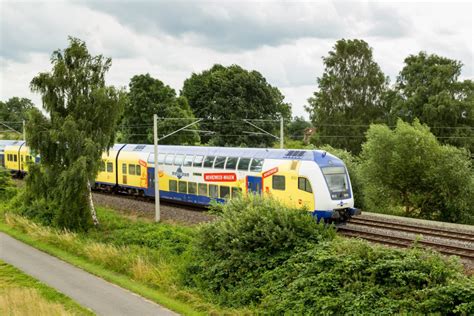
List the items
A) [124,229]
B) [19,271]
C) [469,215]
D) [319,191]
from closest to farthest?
[19,271] → [319,191] → [124,229] → [469,215]

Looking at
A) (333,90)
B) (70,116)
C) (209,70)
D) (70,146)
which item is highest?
(209,70)

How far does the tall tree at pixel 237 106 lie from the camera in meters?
64.3

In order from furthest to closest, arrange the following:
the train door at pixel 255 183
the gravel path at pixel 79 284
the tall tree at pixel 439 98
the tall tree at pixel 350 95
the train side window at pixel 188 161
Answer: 1. the tall tree at pixel 350 95
2. the tall tree at pixel 439 98
3. the train side window at pixel 188 161
4. the train door at pixel 255 183
5. the gravel path at pixel 79 284

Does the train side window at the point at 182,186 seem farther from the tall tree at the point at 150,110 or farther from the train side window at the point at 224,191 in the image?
the tall tree at the point at 150,110

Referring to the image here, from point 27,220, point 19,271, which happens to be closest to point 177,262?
point 19,271

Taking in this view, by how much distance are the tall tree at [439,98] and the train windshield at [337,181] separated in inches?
1121

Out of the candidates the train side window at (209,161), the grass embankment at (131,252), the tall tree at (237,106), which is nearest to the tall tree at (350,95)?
the tall tree at (237,106)

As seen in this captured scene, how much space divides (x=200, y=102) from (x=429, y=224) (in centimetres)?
4755

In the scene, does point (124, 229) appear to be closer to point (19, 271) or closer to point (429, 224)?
point (19, 271)

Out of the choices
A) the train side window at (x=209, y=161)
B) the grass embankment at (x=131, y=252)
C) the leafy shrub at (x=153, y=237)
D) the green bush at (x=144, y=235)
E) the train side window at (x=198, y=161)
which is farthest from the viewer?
the train side window at (x=198, y=161)

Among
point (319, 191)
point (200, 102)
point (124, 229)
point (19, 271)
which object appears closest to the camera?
point (19, 271)

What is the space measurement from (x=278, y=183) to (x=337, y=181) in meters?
2.96

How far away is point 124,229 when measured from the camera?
2548cm

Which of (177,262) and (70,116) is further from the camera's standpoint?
(70,116)
